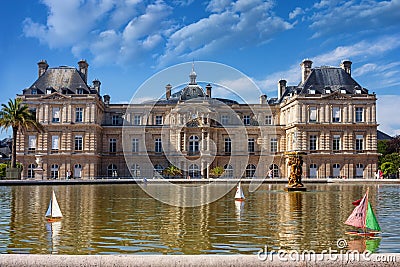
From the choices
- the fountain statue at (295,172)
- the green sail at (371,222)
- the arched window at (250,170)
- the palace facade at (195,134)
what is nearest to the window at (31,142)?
the palace facade at (195,134)

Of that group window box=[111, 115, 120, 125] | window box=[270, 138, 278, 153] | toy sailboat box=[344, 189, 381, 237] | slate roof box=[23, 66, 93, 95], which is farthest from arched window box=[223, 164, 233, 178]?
toy sailboat box=[344, 189, 381, 237]

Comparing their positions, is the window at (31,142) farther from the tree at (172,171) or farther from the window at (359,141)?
the window at (359,141)

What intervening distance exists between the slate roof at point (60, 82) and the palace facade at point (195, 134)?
0.12m

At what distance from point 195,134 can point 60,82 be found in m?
17.6

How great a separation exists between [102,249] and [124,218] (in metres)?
5.25

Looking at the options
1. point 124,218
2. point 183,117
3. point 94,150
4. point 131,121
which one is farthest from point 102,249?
point 131,121

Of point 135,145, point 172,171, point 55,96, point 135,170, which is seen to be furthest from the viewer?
point 135,145

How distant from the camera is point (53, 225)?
13312mm

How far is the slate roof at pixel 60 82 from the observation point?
194ft

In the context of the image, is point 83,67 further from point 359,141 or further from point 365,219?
point 365,219

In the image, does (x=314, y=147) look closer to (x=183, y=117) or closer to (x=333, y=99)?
(x=333, y=99)

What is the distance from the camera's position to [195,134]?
61.3 meters

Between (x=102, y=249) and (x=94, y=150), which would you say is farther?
(x=94, y=150)

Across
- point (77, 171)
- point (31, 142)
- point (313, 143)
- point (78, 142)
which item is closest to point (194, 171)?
point (77, 171)
